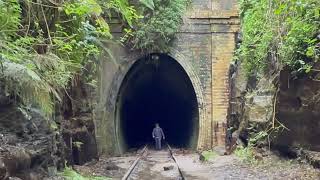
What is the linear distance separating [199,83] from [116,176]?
826cm

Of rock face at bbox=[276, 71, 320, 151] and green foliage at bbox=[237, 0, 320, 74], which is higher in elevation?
green foliage at bbox=[237, 0, 320, 74]

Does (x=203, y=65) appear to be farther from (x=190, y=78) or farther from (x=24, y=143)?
(x=24, y=143)

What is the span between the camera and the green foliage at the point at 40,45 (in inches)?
222

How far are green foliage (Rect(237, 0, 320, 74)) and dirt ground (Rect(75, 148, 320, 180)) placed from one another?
1.92 metres

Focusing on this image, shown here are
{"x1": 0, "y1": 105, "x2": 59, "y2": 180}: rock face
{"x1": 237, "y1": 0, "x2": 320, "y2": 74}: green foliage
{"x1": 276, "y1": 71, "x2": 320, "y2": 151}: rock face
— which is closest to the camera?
{"x1": 0, "y1": 105, "x2": 59, "y2": 180}: rock face

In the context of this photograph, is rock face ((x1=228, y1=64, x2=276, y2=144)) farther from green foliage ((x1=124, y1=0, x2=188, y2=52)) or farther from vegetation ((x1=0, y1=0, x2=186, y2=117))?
vegetation ((x1=0, y1=0, x2=186, y2=117))

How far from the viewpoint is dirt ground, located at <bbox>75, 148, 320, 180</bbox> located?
856cm

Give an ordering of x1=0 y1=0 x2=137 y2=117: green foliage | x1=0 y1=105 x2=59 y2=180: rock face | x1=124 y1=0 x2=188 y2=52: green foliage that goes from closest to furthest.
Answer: x1=0 y1=105 x2=59 y2=180: rock face < x1=0 y1=0 x2=137 y2=117: green foliage < x1=124 y1=0 x2=188 y2=52: green foliage

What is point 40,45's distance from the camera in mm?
7801

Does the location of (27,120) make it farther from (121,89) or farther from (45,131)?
(121,89)

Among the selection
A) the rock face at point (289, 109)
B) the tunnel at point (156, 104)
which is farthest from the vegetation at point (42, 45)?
the tunnel at point (156, 104)

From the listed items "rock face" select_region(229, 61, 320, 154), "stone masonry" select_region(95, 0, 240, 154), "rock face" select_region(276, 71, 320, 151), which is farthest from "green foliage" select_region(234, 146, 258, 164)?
"stone masonry" select_region(95, 0, 240, 154)

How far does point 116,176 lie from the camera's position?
422 inches

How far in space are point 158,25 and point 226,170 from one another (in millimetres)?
8211
